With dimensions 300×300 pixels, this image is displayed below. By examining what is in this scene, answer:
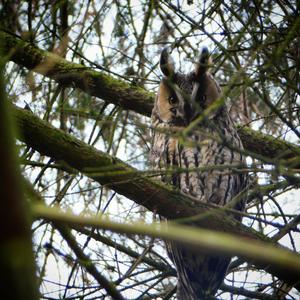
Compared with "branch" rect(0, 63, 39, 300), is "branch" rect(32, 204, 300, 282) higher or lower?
higher

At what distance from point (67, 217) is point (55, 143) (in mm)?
1393

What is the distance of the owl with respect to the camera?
280 centimetres

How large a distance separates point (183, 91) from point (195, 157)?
43cm

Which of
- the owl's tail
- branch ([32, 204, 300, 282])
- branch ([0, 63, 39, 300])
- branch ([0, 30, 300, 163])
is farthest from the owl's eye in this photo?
branch ([0, 63, 39, 300])

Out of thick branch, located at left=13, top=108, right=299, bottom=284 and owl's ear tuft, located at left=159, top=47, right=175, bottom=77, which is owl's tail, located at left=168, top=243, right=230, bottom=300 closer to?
thick branch, located at left=13, top=108, right=299, bottom=284

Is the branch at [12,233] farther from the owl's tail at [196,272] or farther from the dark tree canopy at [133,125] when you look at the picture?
the owl's tail at [196,272]

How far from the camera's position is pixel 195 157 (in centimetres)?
300

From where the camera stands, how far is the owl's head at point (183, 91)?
3021 millimetres

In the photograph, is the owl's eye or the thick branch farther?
the owl's eye

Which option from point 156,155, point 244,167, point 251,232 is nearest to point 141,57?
point 156,155

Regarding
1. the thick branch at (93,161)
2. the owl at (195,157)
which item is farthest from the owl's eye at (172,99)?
the thick branch at (93,161)

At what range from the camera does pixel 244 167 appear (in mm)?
1648

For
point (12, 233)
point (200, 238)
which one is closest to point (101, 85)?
point (200, 238)

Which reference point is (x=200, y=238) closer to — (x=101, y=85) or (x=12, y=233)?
(x=12, y=233)
